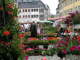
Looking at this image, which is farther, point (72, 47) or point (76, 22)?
point (76, 22)

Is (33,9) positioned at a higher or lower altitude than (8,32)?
lower

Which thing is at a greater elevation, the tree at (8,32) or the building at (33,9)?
the tree at (8,32)

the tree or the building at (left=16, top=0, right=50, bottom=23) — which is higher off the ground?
the tree

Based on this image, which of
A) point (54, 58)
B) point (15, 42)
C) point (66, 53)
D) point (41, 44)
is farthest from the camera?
point (41, 44)

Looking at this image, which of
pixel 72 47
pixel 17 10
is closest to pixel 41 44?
pixel 72 47

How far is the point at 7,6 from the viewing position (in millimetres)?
8438

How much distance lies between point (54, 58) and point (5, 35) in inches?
286

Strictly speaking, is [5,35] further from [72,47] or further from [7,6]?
[72,47]

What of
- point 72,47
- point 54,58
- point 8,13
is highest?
point 8,13

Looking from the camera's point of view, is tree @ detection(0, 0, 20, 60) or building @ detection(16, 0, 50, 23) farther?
building @ detection(16, 0, 50, 23)

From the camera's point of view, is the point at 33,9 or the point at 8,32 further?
the point at 33,9

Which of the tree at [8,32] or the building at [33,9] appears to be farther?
the building at [33,9]

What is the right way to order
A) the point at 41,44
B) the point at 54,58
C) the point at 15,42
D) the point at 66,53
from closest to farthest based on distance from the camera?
the point at 15,42, the point at 66,53, the point at 54,58, the point at 41,44

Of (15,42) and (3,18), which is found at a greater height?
(3,18)
